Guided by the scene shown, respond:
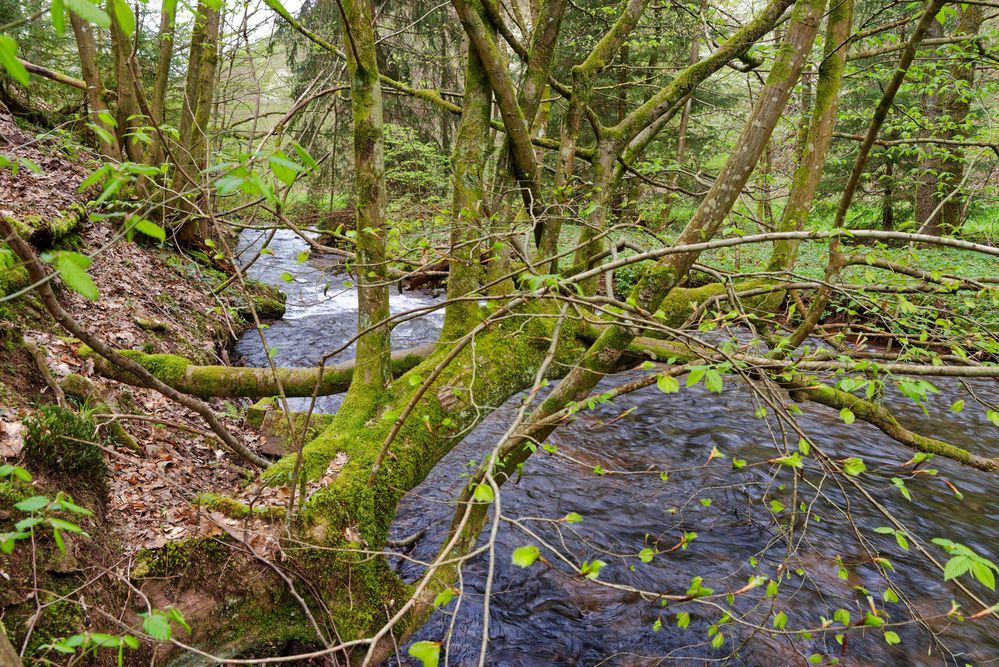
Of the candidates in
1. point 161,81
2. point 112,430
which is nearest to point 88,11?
point 112,430

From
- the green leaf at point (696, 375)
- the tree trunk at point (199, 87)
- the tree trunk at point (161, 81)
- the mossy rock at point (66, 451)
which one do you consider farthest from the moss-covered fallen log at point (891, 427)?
the tree trunk at point (161, 81)

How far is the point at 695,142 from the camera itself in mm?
15266

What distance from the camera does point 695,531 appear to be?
16.0 ft

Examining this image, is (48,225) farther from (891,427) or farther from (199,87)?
(891,427)

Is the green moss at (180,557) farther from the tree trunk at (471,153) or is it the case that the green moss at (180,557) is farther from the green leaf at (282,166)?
the green leaf at (282,166)

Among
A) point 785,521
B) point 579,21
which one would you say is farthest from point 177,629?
point 579,21

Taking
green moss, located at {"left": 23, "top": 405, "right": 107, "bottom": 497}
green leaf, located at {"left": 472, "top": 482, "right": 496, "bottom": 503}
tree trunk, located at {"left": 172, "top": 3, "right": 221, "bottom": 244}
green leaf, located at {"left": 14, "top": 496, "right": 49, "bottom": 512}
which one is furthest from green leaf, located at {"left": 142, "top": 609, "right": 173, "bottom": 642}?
tree trunk, located at {"left": 172, "top": 3, "right": 221, "bottom": 244}

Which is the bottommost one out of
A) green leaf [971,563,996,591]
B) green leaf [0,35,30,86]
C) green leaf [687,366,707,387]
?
green leaf [971,563,996,591]

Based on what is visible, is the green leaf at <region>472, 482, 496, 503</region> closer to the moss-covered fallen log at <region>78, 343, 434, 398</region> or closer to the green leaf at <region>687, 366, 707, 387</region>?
the green leaf at <region>687, 366, 707, 387</region>

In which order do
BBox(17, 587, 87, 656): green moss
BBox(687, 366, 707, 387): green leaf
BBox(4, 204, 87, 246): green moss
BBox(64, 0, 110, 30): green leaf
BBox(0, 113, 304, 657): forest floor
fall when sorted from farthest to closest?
BBox(4, 204, 87, 246): green moss → BBox(0, 113, 304, 657): forest floor → BBox(17, 587, 87, 656): green moss → BBox(687, 366, 707, 387): green leaf → BBox(64, 0, 110, 30): green leaf

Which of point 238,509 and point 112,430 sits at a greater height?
point 112,430

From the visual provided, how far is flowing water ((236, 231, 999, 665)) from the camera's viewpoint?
360 centimetres

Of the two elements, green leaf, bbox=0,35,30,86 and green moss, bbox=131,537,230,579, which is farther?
green moss, bbox=131,537,230,579

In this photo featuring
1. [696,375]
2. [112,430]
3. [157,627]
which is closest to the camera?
[157,627]
